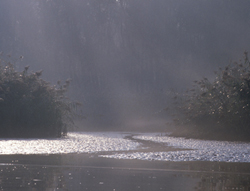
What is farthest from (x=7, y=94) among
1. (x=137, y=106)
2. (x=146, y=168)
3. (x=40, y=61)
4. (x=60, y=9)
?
(x=60, y=9)

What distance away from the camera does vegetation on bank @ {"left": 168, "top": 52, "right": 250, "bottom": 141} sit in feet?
84.2

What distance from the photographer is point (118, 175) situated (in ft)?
29.8

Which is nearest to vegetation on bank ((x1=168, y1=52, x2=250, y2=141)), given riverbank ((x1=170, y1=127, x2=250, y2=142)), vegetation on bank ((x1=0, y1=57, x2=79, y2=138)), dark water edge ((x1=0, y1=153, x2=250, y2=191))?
riverbank ((x1=170, y1=127, x2=250, y2=142))

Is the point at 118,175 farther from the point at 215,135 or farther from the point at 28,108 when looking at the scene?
the point at 28,108

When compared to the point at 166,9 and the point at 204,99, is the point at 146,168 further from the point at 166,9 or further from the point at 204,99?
the point at 166,9

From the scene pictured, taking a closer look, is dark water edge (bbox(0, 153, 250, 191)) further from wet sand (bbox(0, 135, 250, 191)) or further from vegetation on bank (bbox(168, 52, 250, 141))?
vegetation on bank (bbox(168, 52, 250, 141))

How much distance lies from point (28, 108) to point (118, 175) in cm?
2041

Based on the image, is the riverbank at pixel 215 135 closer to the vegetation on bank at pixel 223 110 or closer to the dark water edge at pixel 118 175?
the vegetation on bank at pixel 223 110

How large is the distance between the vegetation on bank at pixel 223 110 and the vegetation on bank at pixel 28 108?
944cm

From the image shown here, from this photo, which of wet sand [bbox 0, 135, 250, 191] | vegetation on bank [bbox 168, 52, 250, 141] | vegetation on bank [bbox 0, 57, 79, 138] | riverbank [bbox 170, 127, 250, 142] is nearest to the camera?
wet sand [bbox 0, 135, 250, 191]

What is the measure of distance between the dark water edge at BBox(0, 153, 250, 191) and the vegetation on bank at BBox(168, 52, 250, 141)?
48.7ft

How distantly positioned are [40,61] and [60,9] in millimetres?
20036

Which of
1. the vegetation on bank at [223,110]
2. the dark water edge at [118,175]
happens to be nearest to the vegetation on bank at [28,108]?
the vegetation on bank at [223,110]

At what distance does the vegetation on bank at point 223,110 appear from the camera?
25.7m
